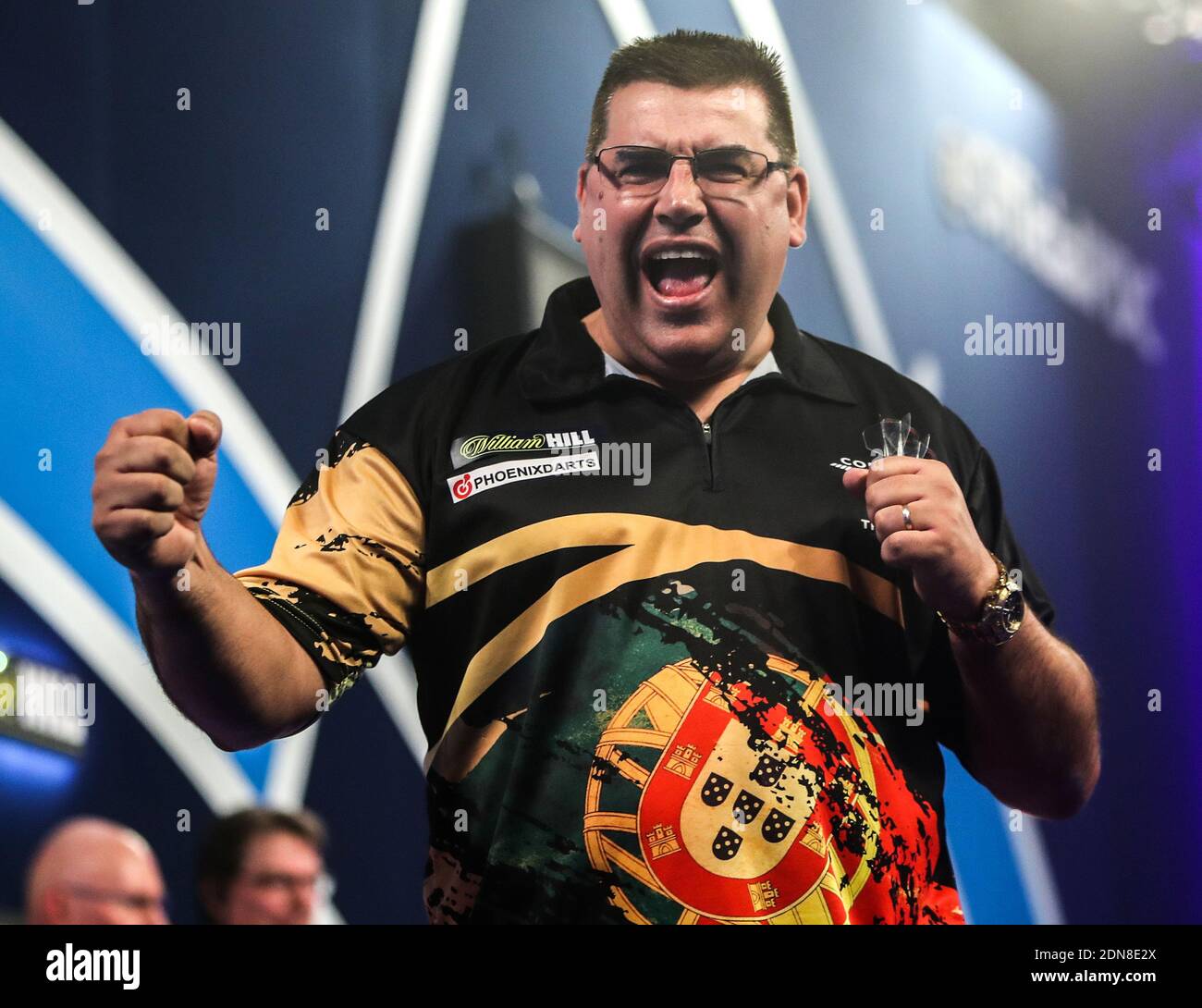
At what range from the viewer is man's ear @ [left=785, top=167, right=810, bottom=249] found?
214 cm

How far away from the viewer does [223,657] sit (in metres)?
1.73

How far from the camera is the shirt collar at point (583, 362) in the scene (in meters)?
2.07

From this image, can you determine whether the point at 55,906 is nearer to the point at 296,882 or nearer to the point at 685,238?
the point at 296,882

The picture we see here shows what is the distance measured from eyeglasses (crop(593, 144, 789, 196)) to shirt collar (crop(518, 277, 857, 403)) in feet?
0.64

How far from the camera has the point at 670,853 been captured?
1852 millimetres

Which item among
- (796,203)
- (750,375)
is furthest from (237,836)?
(796,203)

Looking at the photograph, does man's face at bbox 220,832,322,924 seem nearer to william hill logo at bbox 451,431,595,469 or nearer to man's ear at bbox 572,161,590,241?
william hill logo at bbox 451,431,595,469

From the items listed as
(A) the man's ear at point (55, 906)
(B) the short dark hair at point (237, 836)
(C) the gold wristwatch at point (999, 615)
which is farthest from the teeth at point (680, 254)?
(A) the man's ear at point (55, 906)

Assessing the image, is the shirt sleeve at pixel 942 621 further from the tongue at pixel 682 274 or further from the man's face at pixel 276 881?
the man's face at pixel 276 881

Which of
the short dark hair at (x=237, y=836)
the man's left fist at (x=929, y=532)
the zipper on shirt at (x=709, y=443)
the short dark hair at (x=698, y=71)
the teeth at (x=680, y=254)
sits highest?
the short dark hair at (x=698, y=71)

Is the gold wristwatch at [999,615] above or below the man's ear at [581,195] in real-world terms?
below

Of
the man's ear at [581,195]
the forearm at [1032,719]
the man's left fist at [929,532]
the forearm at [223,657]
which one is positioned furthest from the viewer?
the man's ear at [581,195]

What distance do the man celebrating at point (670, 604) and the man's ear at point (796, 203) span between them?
0.9 inches
